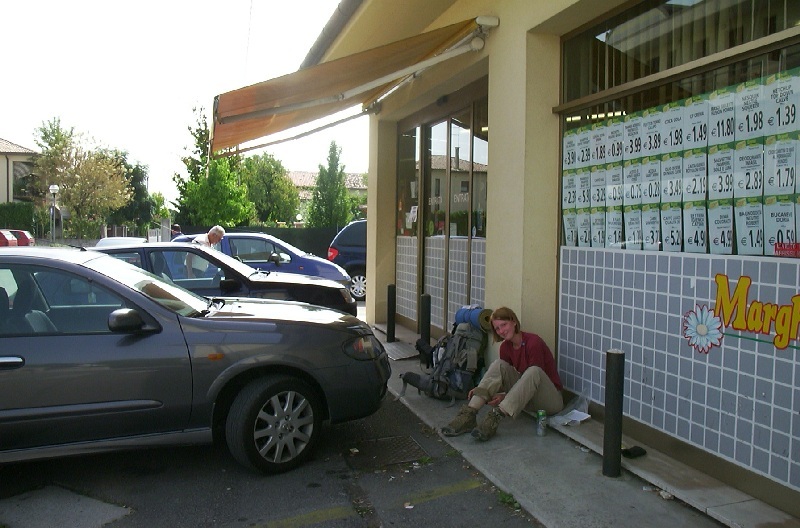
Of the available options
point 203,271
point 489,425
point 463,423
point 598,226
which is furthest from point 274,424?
point 203,271

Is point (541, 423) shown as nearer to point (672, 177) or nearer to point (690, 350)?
point (690, 350)

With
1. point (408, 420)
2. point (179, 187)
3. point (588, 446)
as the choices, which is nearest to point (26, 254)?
point (408, 420)

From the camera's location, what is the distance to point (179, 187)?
3434cm

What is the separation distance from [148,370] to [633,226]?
144 inches

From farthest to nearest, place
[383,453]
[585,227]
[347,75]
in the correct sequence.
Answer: [347,75], [585,227], [383,453]

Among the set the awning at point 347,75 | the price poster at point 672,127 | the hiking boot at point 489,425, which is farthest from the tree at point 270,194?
the price poster at point 672,127

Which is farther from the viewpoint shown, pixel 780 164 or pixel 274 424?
pixel 274 424

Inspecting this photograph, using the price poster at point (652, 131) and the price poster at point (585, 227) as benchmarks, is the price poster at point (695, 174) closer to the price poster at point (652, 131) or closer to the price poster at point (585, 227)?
the price poster at point (652, 131)

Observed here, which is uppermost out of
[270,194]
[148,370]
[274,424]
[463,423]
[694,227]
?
[270,194]

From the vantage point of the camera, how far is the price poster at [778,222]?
3746 millimetres

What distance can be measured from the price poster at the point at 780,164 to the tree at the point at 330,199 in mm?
49976

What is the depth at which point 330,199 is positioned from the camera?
Answer: 56.5 metres

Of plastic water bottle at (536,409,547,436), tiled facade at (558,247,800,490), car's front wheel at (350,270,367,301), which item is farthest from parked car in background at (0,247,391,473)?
car's front wheel at (350,270,367,301)

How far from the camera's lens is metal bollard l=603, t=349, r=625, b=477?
4164 mm
